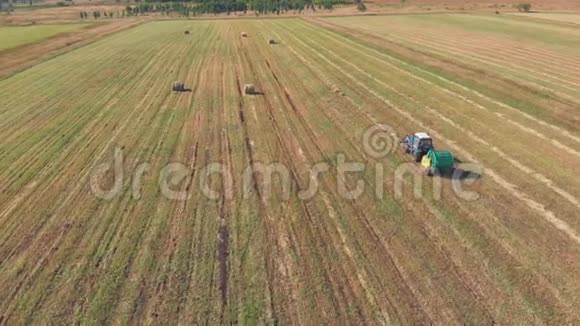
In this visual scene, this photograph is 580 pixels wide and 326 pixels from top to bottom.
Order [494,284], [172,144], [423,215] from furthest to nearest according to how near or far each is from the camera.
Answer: [172,144], [423,215], [494,284]

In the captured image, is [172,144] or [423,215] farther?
[172,144]

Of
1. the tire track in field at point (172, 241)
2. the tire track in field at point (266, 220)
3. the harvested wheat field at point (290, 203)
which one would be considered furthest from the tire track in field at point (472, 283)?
the tire track in field at point (172, 241)

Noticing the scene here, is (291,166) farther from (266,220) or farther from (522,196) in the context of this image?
(522,196)

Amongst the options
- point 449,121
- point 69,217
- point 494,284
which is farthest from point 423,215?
point 69,217

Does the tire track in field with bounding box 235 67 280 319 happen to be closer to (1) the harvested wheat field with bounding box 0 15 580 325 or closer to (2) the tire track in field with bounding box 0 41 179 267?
(1) the harvested wheat field with bounding box 0 15 580 325

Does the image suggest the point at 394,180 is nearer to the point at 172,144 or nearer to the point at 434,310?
the point at 434,310

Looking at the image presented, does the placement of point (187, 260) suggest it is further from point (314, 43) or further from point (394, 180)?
point (314, 43)

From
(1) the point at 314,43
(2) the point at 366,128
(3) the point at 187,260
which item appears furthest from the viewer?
(1) the point at 314,43

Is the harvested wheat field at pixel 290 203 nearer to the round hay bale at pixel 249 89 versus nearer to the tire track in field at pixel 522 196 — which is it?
the tire track in field at pixel 522 196
